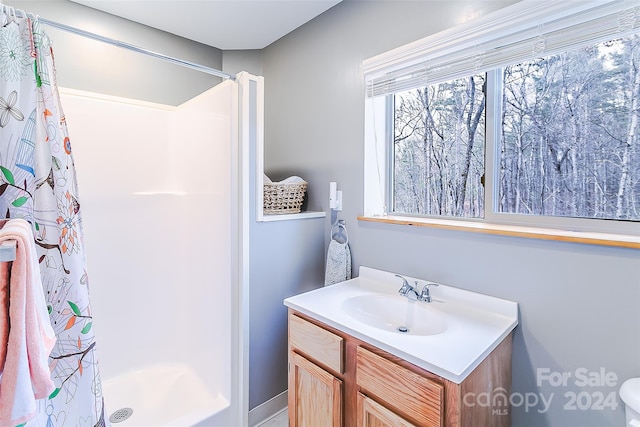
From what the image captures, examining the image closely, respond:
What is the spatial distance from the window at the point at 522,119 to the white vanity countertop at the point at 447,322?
0.37 metres

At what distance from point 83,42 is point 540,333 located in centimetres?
282

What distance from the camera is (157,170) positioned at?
6.91 ft

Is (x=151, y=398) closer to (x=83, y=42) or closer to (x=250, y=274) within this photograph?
(x=250, y=274)

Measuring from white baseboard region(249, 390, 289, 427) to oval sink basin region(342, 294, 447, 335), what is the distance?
2.60 ft

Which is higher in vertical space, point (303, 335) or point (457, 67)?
point (457, 67)

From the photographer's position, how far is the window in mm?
1107

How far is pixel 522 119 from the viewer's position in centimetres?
134

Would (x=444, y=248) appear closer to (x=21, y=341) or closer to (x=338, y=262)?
(x=338, y=262)

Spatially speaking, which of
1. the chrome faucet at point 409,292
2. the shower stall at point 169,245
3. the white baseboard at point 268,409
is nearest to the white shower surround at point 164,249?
the shower stall at point 169,245

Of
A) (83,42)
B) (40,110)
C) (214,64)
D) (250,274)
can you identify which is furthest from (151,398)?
(214,64)

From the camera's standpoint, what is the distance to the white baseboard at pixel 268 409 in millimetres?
1706

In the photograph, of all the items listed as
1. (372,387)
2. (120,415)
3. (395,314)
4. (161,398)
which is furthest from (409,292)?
(120,415)

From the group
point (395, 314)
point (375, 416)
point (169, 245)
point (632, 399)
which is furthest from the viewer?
point (169, 245)

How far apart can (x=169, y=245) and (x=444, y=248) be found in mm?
1721
